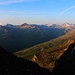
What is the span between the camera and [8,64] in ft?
243

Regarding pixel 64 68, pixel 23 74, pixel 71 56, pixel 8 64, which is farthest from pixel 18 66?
pixel 71 56

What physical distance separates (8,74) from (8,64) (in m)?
11.0

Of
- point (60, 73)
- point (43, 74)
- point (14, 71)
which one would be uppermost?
point (14, 71)

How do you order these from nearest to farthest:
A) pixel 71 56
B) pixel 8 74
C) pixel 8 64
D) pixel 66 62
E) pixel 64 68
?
pixel 8 74
pixel 8 64
pixel 64 68
pixel 66 62
pixel 71 56

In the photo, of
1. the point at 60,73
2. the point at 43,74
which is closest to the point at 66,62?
the point at 60,73

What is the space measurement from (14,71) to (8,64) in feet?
24.5

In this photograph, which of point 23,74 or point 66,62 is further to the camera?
point 66,62

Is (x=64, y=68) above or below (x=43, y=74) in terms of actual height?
below

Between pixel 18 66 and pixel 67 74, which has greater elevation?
pixel 18 66

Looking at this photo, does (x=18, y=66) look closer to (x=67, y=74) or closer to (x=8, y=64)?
(x=8, y=64)

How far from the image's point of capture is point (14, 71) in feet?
221

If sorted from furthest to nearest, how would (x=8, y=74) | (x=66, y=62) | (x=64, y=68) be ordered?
(x=66, y=62), (x=64, y=68), (x=8, y=74)

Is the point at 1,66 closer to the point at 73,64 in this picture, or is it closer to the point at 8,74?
the point at 8,74

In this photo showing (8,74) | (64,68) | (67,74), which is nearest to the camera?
(8,74)
